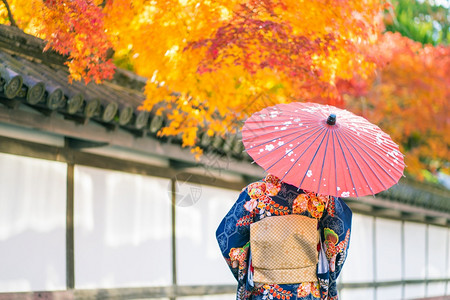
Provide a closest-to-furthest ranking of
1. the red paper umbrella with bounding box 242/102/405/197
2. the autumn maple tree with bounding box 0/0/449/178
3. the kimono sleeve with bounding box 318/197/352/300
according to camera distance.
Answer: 1. the red paper umbrella with bounding box 242/102/405/197
2. the kimono sleeve with bounding box 318/197/352/300
3. the autumn maple tree with bounding box 0/0/449/178

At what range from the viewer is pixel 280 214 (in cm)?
421

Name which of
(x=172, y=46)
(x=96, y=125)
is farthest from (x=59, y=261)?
(x=172, y=46)

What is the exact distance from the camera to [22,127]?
7.07 m

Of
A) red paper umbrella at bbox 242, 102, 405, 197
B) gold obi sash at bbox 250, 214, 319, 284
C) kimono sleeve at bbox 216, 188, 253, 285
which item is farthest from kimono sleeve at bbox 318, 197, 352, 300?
kimono sleeve at bbox 216, 188, 253, 285

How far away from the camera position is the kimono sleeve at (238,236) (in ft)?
14.1

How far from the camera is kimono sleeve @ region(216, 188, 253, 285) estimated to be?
4.29m

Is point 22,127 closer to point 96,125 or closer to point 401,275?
point 96,125

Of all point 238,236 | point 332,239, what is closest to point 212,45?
point 238,236

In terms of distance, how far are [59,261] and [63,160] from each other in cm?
119

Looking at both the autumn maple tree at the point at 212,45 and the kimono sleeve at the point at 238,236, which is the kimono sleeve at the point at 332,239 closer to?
the kimono sleeve at the point at 238,236

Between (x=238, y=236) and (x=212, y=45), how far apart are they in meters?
3.64

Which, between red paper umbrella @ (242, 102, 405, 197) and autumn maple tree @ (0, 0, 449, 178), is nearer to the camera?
red paper umbrella @ (242, 102, 405, 197)

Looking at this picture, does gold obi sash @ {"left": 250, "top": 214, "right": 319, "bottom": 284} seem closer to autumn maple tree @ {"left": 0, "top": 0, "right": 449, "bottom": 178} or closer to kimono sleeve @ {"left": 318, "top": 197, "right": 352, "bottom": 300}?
kimono sleeve @ {"left": 318, "top": 197, "right": 352, "bottom": 300}

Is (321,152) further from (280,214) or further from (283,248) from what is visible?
(283,248)
